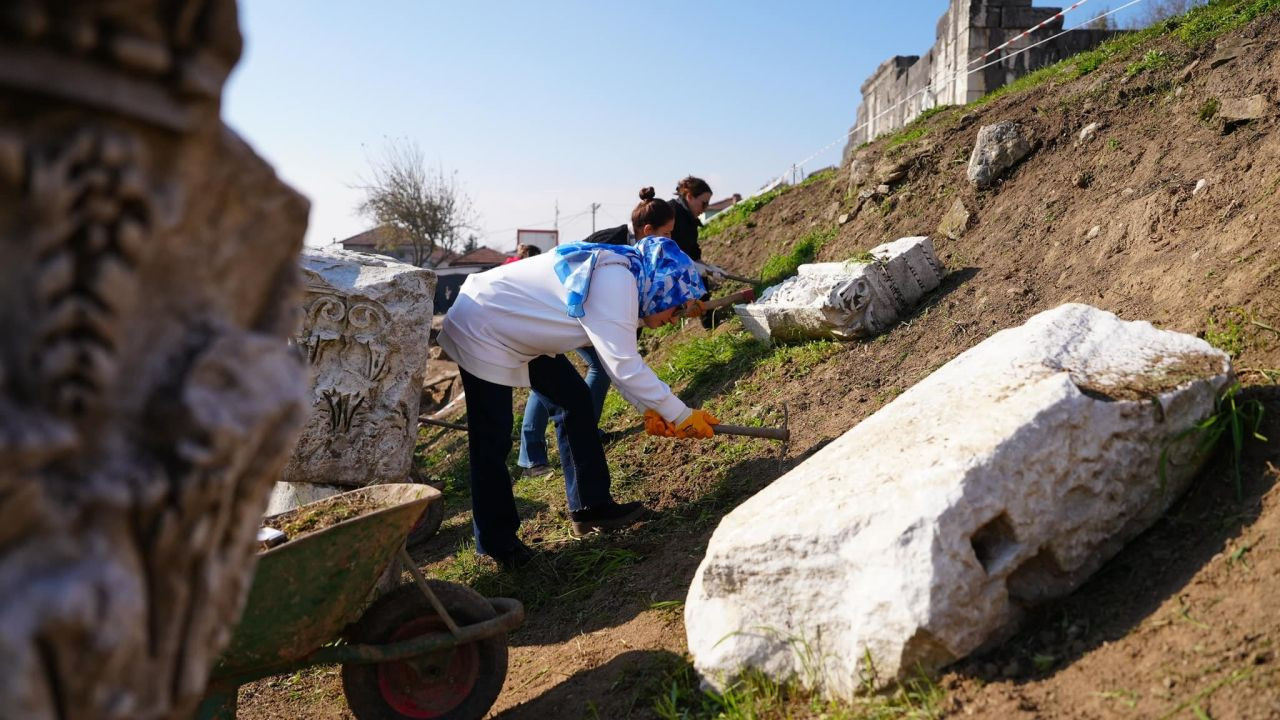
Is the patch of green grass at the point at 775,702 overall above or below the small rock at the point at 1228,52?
below

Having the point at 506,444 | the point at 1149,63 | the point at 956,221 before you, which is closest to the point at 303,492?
the point at 506,444

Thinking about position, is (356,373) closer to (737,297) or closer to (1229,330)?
(737,297)

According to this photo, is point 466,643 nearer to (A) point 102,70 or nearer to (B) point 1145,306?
(A) point 102,70

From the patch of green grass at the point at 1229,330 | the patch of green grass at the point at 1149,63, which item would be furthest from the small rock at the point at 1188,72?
the patch of green grass at the point at 1229,330

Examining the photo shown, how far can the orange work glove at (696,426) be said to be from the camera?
3893 mm

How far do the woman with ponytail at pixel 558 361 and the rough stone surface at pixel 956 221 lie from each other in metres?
2.68

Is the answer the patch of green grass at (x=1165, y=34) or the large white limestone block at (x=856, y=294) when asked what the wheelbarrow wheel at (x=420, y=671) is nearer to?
the large white limestone block at (x=856, y=294)

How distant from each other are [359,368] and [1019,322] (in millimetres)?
3725

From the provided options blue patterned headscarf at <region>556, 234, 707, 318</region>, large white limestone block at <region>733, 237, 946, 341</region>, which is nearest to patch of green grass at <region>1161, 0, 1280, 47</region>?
large white limestone block at <region>733, 237, 946, 341</region>

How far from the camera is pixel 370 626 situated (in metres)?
2.89

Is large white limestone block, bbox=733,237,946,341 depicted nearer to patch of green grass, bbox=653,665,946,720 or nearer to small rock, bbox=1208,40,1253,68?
small rock, bbox=1208,40,1253,68

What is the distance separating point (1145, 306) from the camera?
3914 millimetres

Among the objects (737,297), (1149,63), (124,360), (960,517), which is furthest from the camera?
(737,297)

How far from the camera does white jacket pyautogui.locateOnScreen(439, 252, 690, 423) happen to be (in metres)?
3.87
